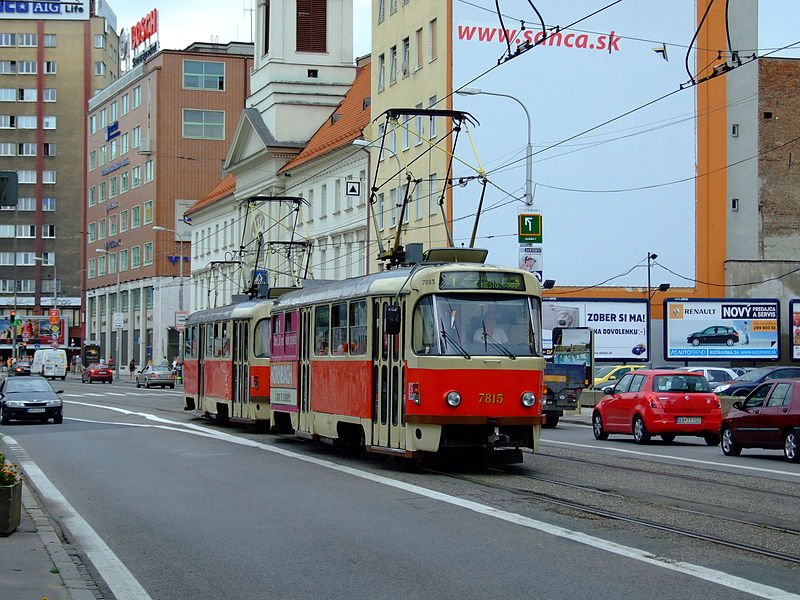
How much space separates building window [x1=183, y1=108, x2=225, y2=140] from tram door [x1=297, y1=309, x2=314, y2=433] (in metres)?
80.4

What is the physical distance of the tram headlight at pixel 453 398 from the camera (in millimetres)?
17969

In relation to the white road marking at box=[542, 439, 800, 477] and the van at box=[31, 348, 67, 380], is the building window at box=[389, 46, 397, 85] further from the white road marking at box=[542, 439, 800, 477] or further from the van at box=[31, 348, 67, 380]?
the van at box=[31, 348, 67, 380]

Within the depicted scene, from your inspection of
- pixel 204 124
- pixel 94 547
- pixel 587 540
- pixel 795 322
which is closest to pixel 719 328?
pixel 795 322

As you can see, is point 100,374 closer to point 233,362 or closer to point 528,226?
point 528,226

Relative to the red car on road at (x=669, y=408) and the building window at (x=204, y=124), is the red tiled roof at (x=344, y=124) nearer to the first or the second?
the building window at (x=204, y=124)

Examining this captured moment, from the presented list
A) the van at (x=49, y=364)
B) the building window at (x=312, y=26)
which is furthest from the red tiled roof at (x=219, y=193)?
the van at (x=49, y=364)

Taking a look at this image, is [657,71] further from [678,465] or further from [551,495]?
[551,495]

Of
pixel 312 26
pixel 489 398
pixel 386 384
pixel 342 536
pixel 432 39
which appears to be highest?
pixel 312 26

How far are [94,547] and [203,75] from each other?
3661 inches

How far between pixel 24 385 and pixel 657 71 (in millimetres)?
33928

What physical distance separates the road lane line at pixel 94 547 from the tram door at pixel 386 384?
181 inches

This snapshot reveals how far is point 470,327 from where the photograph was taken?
723 inches

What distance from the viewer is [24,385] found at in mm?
Answer: 37469

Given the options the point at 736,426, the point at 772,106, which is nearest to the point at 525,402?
the point at 736,426
